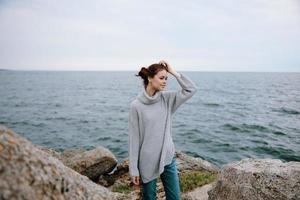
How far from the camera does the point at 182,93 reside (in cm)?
482

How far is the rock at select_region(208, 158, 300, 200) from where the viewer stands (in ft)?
16.2

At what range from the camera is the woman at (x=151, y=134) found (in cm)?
454

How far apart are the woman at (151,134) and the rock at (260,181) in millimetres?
1261

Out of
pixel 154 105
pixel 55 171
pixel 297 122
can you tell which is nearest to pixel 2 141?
pixel 55 171

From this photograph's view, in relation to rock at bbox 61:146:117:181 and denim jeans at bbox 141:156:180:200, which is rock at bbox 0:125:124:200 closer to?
denim jeans at bbox 141:156:180:200

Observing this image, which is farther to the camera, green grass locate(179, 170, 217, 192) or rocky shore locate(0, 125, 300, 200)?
green grass locate(179, 170, 217, 192)

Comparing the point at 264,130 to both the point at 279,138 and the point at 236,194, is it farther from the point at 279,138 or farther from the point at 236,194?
the point at 236,194

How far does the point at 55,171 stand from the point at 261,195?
3.83m

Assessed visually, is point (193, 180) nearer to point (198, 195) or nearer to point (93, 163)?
point (198, 195)

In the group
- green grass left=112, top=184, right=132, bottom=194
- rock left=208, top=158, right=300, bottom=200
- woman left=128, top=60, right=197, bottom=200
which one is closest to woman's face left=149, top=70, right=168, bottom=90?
woman left=128, top=60, right=197, bottom=200

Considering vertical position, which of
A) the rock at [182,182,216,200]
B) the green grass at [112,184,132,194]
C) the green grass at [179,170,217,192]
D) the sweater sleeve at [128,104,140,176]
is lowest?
the green grass at [112,184,132,194]

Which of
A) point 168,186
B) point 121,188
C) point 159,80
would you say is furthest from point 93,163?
point 159,80

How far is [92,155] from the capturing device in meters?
12.5

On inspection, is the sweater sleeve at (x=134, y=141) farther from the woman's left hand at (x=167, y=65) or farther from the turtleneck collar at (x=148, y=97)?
the woman's left hand at (x=167, y=65)
